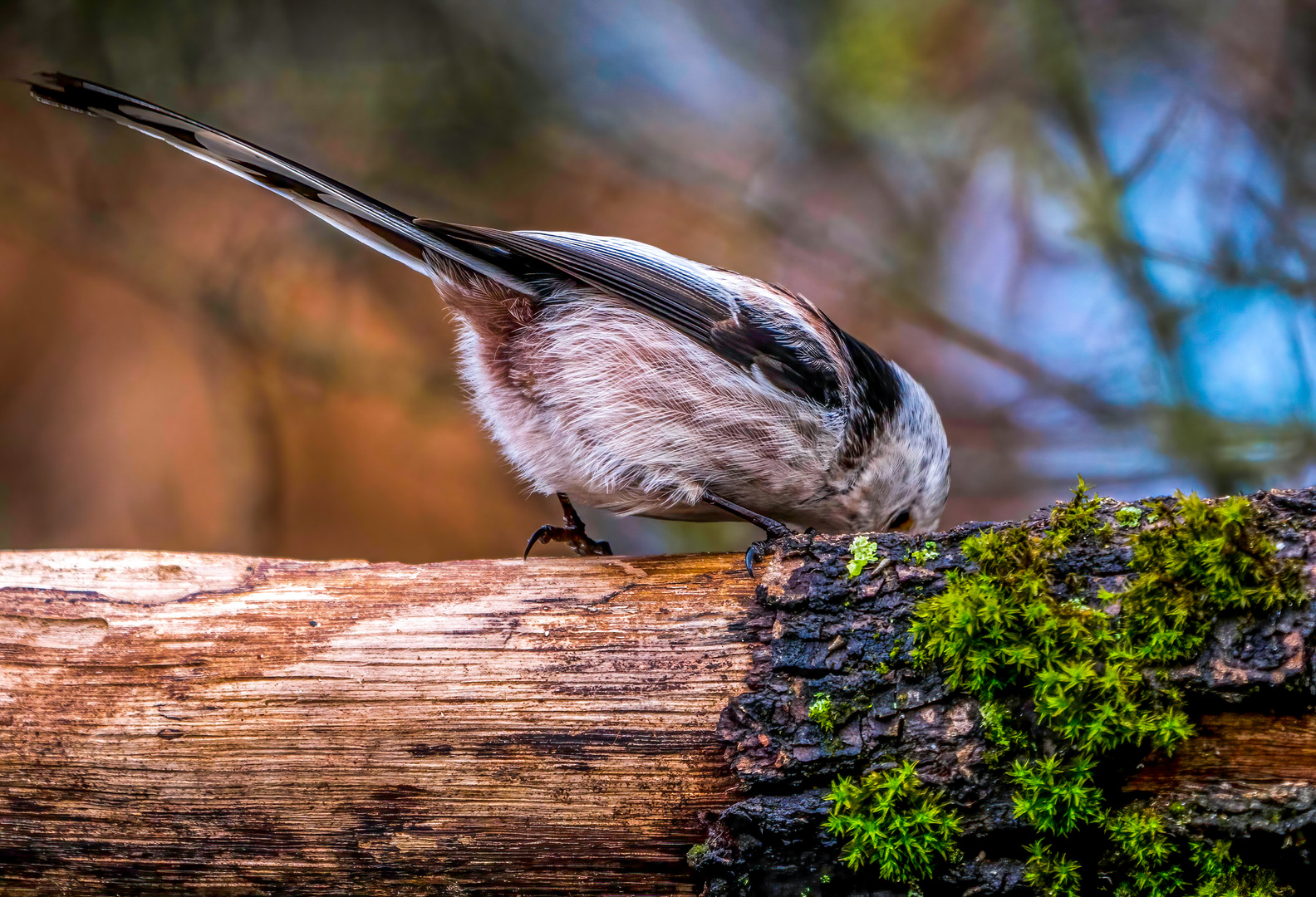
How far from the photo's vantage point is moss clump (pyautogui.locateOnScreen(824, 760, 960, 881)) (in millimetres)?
1648

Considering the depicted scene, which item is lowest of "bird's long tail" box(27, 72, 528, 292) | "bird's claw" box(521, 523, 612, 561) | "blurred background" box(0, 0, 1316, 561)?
"bird's claw" box(521, 523, 612, 561)

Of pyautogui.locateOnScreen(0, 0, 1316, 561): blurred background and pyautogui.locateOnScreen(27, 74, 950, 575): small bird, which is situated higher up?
pyautogui.locateOnScreen(0, 0, 1316, 561): blurred background

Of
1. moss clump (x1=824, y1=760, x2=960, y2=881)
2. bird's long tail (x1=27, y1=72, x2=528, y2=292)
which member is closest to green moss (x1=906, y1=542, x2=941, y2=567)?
moss clump (x1=824, y1=760, x2=960, y2=881)

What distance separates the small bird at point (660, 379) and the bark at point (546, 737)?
525mm

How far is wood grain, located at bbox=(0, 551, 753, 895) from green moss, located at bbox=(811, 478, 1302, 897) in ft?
1.30

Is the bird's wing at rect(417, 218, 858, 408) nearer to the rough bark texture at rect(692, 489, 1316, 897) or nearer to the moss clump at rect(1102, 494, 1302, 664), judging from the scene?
the rough bark texture at rect(692, 489, 1316, 897)

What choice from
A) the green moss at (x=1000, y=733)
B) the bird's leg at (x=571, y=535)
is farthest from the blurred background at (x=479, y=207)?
A: the green moss at (x=1000, y=733)

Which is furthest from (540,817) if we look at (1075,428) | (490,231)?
(1075,428)

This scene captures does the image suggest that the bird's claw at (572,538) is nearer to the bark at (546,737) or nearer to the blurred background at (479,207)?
the bark at (546,737)

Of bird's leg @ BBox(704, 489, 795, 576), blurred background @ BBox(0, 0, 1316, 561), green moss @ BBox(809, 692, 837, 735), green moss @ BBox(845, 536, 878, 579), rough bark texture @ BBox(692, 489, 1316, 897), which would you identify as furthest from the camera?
blurred background @ BBox(0, 0, 1316, 561)

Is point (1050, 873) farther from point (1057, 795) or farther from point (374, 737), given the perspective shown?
point (374, 737)

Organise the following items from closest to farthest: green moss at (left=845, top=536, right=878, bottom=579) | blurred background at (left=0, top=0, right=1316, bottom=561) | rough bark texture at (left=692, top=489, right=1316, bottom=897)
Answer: rough bark texture at (left=692, top=489, right=1316, bottom=897)
green moss at (left=845, top=536, right=878, bottom=579)
blurred background at (left=0, top=0, right=1316, bottom=561)

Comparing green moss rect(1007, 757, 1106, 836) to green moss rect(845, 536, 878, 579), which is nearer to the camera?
green moss rect(1007, 757, 1106, 836)

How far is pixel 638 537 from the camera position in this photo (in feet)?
17.6
